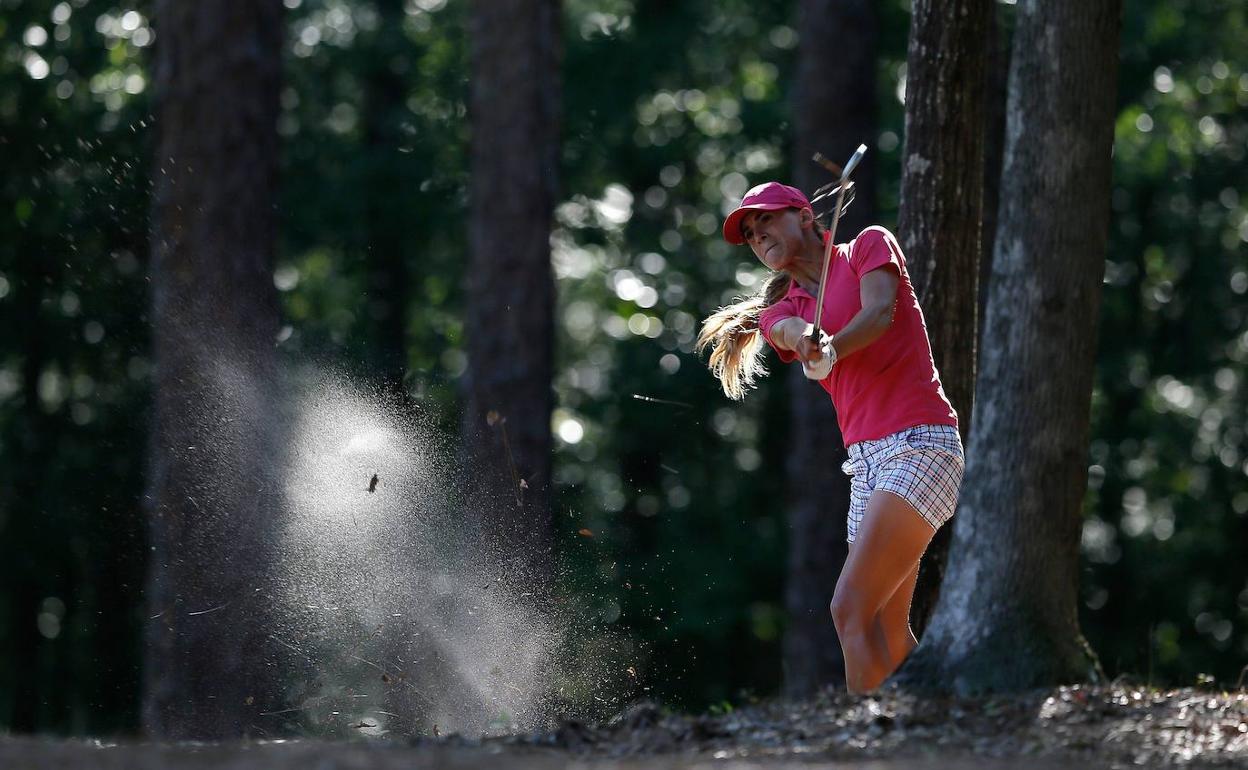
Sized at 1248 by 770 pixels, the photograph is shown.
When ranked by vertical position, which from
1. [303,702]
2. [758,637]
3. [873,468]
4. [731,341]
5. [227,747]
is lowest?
[758,637]

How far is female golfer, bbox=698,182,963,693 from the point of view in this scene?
5.86 meters

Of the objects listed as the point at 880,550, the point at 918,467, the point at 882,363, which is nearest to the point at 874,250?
the point at 882,363

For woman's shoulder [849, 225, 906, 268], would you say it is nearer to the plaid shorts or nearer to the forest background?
the plaid shorts

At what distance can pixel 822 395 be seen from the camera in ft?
43.3

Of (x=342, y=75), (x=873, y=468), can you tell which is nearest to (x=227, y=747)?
(x=873, y=468)

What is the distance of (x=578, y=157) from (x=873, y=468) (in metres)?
15.4

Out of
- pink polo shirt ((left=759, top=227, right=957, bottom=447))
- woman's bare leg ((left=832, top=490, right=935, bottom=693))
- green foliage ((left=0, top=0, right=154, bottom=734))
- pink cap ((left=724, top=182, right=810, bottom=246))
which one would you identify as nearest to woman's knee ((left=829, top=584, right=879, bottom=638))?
woman's bare leg ((left=832, top=490, right=935, bottom=693))

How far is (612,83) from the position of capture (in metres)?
20.5

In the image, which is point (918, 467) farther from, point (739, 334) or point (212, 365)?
point (212, 365)

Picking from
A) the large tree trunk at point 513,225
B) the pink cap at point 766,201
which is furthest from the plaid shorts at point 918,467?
the large tree trunk at point 513,225

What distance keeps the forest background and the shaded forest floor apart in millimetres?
12061

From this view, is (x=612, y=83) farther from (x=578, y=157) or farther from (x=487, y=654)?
(x=487, y=654)

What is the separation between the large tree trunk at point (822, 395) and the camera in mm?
13406

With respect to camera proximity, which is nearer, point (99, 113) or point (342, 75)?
point (99, 113)
